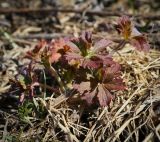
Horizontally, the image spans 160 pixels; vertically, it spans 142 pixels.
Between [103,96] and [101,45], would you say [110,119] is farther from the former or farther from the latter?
[101,45]

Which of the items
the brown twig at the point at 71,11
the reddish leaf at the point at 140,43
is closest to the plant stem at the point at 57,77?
the reddish leaf at the point at 140,43

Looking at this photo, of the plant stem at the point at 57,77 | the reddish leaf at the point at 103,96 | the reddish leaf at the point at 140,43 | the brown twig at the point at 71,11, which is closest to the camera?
the reddish leaf at the point at 103,96

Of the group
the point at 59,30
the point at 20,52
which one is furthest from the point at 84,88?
the point at 59,30

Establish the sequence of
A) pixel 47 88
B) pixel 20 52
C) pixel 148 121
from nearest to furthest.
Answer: pixel 148 121 → pixel 47 88 → pixel 20 52

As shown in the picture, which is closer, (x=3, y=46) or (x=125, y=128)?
(x=125, y=128)

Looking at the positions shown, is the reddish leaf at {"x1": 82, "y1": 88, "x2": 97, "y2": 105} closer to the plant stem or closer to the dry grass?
the dry grass

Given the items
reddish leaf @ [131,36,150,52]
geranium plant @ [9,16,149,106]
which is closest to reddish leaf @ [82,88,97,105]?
geranium plant @ [9,16,149,106]

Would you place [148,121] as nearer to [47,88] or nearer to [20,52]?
[47,88]

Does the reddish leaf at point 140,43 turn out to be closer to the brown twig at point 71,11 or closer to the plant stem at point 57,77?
the plant stem at point 57,77

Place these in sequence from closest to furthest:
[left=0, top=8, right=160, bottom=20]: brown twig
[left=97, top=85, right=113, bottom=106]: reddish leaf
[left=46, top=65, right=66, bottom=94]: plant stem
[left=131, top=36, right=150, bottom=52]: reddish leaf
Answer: [left=97, top=85, right=113, bottom=106]: reddish leaf < [left=131, top=36, right=150, bottom=52]: reddish leaf < [left=46, top=65, right=66, bottom=94]: plant stem < [left=0, top=8, right=160, bottom=20]: brown twig
